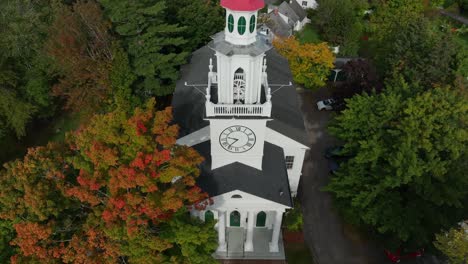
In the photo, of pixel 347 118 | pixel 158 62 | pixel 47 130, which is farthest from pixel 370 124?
pixel 47 130

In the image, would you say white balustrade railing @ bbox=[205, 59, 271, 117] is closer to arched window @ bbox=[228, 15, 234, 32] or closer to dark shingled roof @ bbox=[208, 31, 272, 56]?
dark shingled roof @ bbox=[208, 31, 272, 56]

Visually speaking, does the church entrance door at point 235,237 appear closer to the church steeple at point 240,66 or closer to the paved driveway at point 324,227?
the paved driveway at point 324,227

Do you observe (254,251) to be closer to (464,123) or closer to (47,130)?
(464,123)

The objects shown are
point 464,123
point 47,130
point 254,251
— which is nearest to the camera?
point 464,123

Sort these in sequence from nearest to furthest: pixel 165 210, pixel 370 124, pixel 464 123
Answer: pixel 165 210
pixel 464 123
pixel 370 124

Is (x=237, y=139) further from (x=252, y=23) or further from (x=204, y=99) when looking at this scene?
(x=204, y=99)

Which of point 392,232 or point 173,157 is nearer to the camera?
point 173,157
